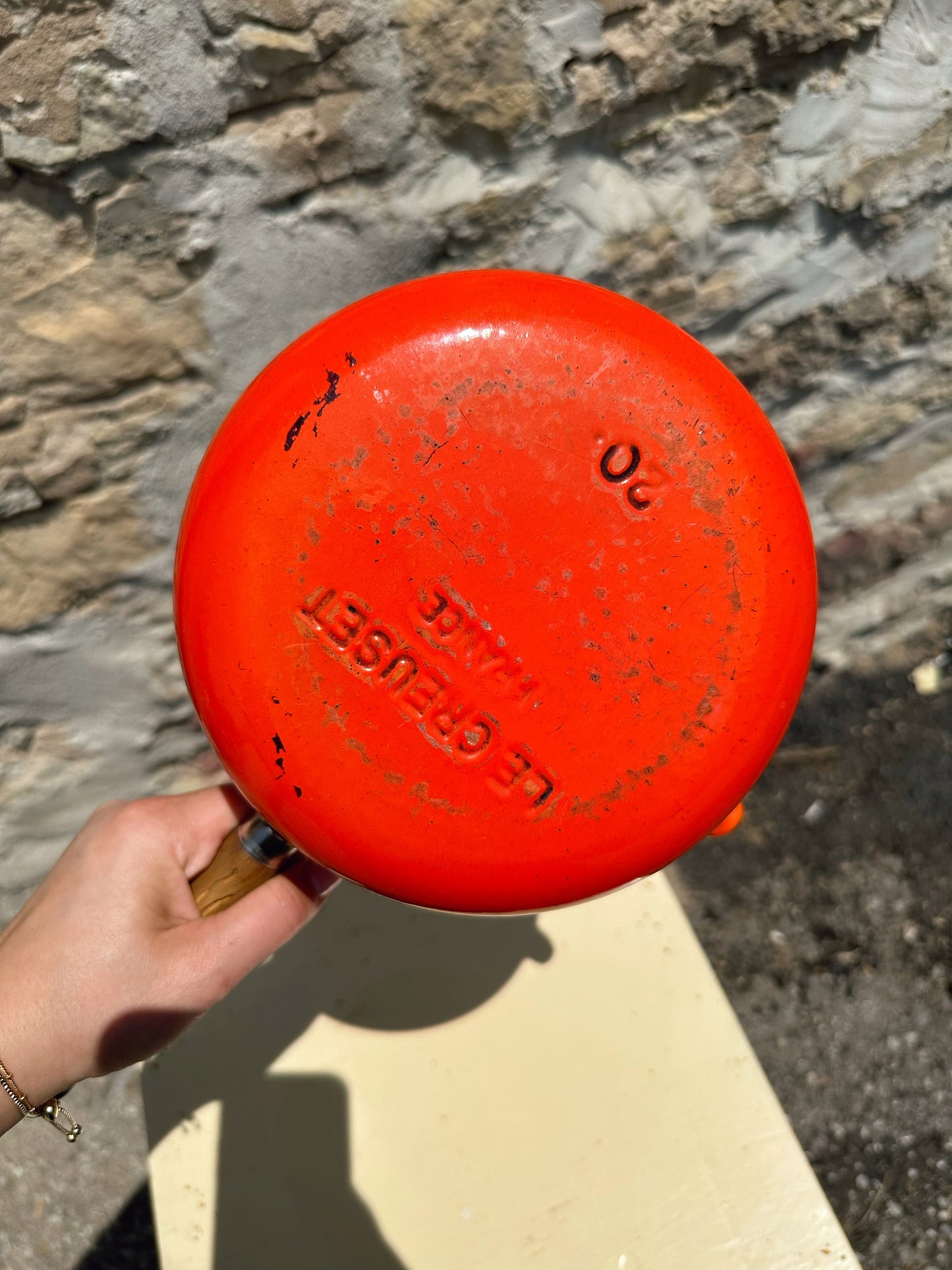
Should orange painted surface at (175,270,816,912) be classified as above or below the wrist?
above

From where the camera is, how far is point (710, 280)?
1073 mm

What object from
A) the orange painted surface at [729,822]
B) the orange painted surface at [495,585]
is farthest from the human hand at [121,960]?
the orange painted surface at [729,822]

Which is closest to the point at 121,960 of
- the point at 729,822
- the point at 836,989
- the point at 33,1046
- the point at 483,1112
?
the point at 33,1046

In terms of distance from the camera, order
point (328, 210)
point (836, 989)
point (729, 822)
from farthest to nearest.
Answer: point (836, 989) → point (328, 210) → point (729, 822)

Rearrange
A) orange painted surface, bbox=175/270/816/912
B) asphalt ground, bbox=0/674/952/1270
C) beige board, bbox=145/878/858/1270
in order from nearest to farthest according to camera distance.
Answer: orange painted surface, bbox=175/270/816/912
beige board, bbox=145/878/858/1270
asphalt ground, bbox=0/674/952/1270

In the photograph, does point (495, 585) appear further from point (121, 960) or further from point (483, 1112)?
point (483, 1112)

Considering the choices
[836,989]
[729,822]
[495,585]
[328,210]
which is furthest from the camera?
[836,989]

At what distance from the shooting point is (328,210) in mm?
861

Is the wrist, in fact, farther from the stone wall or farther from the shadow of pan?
the stone wall

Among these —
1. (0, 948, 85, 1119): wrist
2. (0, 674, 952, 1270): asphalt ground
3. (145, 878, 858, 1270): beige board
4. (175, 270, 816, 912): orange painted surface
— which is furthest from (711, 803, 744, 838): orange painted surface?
(0, 674, 952, 1270): asphalt ground

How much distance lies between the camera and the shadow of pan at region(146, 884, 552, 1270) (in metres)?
0.88

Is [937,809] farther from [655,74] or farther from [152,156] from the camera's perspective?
[152,156]

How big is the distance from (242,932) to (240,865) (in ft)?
0.20

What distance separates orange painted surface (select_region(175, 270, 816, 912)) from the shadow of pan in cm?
41
